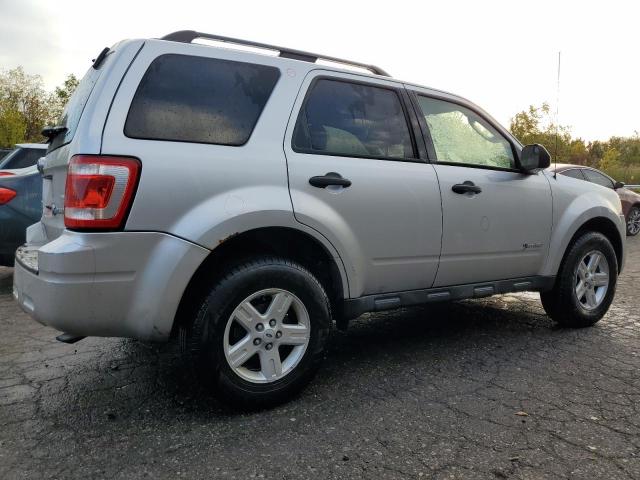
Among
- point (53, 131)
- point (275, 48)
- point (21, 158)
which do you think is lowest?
point (21, 158)

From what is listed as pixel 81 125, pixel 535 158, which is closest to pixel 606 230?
pixel 535 158

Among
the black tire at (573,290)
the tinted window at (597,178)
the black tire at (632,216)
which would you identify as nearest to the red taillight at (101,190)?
the black tire at (573,290)

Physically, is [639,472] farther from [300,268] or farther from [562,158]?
[562,158]

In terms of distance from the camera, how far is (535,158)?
3947mm

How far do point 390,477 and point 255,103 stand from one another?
6.38ft

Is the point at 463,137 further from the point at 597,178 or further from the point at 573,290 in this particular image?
the point at 597,178

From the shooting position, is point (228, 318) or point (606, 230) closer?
point (228, 318)

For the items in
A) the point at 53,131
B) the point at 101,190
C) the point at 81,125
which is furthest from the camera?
the point at 53,131

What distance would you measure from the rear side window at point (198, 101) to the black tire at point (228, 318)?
0.69 m

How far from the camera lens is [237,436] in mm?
2553

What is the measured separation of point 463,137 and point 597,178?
870cm

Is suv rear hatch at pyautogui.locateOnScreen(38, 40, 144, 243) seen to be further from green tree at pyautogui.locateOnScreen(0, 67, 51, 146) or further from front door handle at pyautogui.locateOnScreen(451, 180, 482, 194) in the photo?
green tree at pyautogui.locateOnScreen(0, 67, 51, 146)

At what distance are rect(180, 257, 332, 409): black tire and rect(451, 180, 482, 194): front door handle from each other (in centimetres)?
124

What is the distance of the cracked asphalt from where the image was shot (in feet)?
7.55
